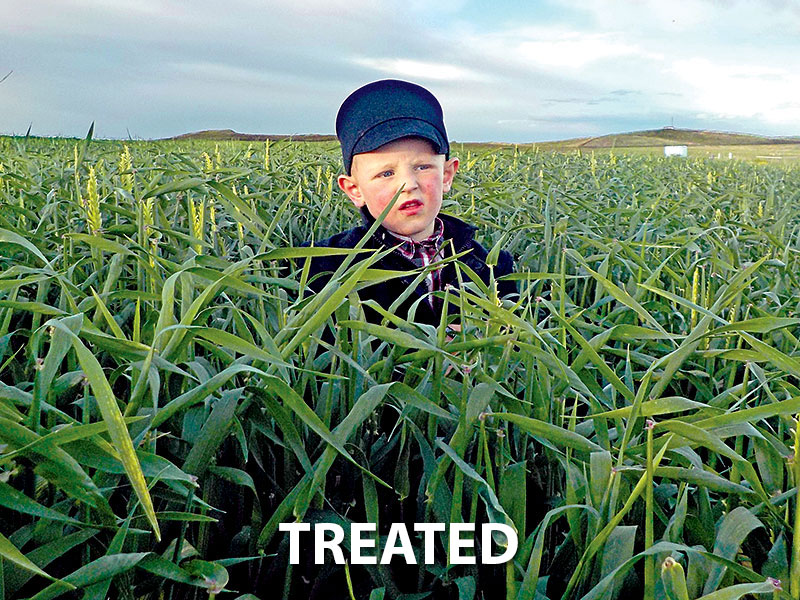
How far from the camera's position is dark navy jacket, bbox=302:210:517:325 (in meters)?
1.92

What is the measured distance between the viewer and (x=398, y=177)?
1.93m

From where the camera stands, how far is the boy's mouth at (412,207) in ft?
6.29

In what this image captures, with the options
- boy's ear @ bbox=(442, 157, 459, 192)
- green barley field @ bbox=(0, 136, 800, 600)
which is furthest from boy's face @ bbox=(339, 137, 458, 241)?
green barley field @ bbox=(0, 136, 800, 600)

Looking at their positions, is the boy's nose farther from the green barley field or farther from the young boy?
the green barley field

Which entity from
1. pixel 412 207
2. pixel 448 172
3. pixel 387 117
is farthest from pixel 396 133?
pixel 448 172

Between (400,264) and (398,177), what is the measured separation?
0.23 meters

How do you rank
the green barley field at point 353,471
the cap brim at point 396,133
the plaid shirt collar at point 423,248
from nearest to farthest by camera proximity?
the green barley field at point 353,471 → the cap brim at point 396,133 → the plaid shirt collar at point 423,248

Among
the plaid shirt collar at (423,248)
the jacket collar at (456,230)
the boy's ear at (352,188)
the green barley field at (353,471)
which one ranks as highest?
the boy's ear at (352,188)

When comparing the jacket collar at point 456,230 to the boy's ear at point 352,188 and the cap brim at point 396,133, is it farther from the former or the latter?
the cap brim at point 396,133

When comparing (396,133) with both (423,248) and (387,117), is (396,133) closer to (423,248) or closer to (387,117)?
(387,117)

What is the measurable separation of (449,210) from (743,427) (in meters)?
1.94

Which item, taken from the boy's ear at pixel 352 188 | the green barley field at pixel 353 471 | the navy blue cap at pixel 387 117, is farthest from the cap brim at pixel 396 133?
the green barley field at pixel 353 471

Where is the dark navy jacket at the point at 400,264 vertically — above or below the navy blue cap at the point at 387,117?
below

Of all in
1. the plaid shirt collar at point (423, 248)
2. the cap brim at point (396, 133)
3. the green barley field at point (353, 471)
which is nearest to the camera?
the green barley field at point (353, 471)
